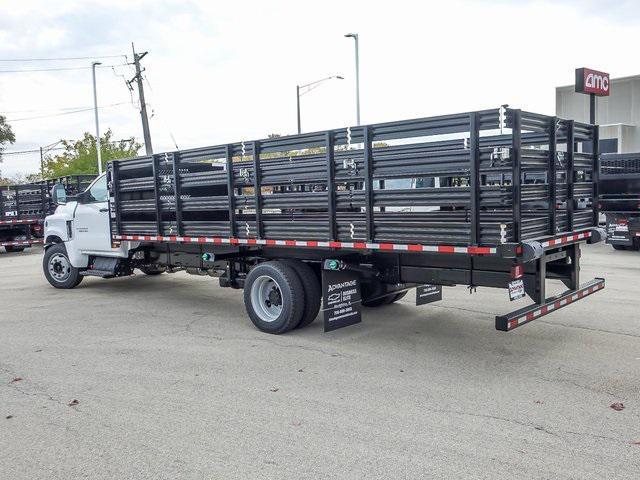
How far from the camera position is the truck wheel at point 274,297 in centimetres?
725

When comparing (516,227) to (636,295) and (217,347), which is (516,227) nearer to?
(217,347)

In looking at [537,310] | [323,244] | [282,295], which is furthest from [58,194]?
[537,310]

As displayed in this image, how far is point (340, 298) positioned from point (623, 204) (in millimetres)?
10946

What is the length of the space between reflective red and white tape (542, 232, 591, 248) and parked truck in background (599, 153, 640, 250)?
9.35m

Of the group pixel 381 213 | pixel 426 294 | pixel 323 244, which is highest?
pixel 381 213

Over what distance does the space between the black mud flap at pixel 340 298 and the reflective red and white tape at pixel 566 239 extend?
2.25 m

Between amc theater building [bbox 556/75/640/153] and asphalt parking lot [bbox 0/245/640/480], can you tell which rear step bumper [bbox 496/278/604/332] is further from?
amc theater building [bbox 556/75/640/153]

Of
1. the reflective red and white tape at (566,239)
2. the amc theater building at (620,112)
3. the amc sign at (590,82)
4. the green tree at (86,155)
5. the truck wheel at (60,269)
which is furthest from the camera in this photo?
the green tree at (86,155)

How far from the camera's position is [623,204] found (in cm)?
1530

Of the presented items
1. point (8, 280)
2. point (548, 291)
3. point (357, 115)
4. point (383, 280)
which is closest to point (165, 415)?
point (383, 280)

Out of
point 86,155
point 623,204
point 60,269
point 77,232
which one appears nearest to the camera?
point 77,232

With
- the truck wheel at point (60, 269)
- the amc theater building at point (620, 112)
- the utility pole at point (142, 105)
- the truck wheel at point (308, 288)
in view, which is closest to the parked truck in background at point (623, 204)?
the truck wheel at point (308, 288)

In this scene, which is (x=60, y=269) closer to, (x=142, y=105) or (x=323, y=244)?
(x=323, y=244)

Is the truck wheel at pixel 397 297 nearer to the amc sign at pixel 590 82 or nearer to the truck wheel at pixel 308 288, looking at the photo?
the truck wheel at pixel 308 288
